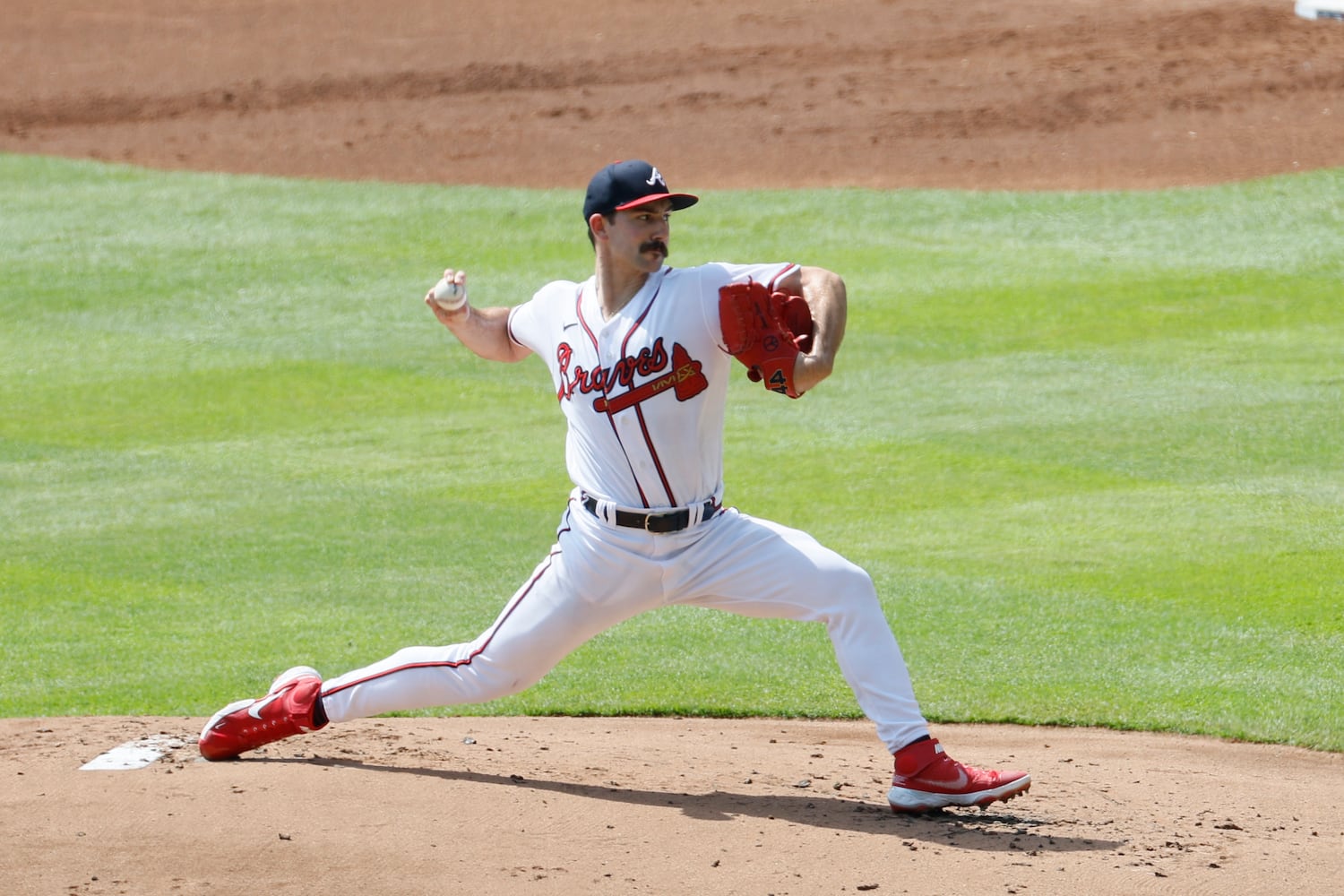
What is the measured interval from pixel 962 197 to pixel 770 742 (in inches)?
418

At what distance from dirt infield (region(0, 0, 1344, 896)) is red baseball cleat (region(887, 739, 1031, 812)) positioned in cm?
7

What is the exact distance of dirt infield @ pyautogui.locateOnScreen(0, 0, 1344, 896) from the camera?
4.69m

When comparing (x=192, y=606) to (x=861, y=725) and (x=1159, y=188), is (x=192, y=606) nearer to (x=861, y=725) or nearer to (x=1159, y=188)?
(x=861, y=725)

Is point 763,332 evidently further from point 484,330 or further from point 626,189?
point 484,330

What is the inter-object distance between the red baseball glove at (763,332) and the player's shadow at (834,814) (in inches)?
47.0

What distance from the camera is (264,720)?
5.54 metres

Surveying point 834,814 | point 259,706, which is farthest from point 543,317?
point 834,814

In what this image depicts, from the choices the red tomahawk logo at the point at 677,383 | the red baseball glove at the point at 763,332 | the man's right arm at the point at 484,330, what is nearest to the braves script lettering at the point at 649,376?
the red tomahawk logo at the point at 677,383

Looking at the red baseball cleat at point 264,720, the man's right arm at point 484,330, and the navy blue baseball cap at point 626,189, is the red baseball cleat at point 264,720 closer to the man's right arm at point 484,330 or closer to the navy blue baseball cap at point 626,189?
the man's right arm at point 484,330

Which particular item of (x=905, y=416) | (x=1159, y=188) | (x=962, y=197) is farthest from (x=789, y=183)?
(x=905, y=416)

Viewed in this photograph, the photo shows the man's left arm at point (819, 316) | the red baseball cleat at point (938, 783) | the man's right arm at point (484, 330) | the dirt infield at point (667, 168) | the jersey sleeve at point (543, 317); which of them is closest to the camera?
the dirt infield at point (667, 168)

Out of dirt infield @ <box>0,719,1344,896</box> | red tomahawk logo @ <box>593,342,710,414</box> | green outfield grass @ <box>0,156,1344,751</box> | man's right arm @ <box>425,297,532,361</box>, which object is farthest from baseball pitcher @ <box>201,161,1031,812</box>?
green outfield grass @ <box>0,156,1344,751</box>

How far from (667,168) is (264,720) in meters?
12.7

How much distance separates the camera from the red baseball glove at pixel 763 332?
16.1 feet
